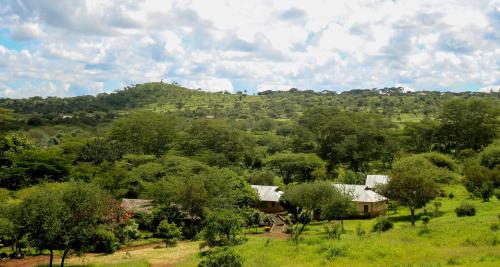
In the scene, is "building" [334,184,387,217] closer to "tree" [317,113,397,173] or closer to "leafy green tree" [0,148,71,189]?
"tree" [317,113,397,173]

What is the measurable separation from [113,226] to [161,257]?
26.7 feet

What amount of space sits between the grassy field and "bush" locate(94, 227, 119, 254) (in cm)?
127

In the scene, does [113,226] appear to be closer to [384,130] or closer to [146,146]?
[146,146]

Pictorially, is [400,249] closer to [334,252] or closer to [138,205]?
[334,252]

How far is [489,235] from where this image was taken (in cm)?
2683

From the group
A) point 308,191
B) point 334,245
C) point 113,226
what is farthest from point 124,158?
point 334,245

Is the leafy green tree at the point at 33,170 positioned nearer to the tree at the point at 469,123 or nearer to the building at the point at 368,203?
the building at the point at 368,203

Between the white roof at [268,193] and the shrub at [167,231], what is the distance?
14.5m

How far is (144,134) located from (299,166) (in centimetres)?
2813

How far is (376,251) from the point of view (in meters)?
26.2

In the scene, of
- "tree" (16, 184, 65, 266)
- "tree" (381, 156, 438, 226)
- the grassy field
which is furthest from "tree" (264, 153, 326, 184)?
"tree" (16, 184, 65, 266)

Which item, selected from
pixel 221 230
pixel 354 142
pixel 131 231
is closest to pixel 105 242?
pixel 131 231

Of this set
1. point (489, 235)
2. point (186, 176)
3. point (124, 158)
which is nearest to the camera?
point (489, 235)

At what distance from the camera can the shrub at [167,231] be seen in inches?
1643
